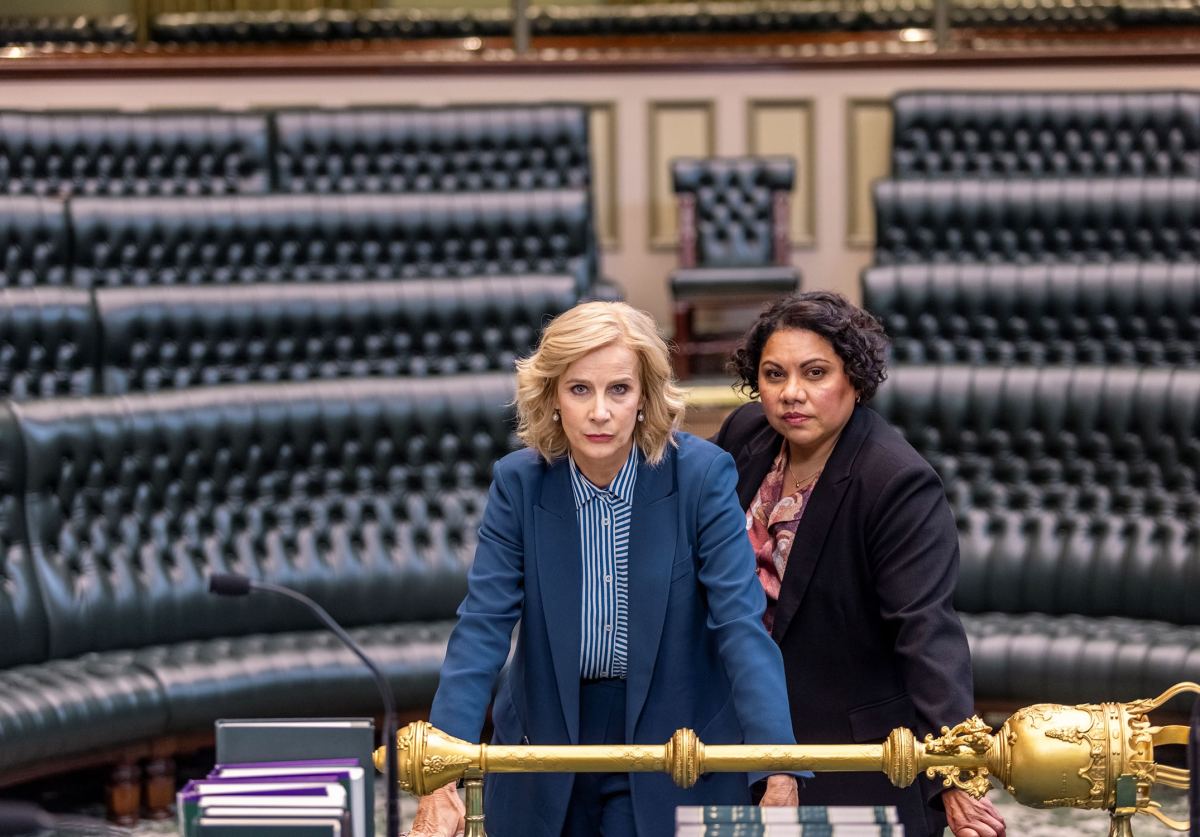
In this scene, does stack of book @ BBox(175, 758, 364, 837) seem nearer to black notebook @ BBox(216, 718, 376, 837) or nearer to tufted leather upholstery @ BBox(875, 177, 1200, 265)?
black notebook @ BBox(216, 718, 376, 837)

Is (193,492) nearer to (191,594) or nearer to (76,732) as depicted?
(191,594)

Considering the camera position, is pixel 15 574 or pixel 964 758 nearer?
pixel 964 758

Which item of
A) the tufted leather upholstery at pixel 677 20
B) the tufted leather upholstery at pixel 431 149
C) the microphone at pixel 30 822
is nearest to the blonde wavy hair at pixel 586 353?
the microphone at pixel 30 822

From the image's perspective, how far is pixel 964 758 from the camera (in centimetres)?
161

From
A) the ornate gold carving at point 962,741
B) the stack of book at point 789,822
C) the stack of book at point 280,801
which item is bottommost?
the stack of book at point 789,822

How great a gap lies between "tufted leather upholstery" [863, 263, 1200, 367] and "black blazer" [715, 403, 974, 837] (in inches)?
104

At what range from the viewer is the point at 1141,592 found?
4.12 meters

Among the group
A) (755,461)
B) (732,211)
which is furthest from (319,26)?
(755,461)

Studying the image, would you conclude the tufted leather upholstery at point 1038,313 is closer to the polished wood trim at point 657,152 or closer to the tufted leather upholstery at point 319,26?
the polished wood trim at point 657,152

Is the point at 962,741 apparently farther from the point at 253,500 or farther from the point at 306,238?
the point at 306,238

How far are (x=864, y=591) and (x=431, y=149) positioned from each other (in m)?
4.58

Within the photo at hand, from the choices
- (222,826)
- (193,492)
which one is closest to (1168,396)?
(193,492)

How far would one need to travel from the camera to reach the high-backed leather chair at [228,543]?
3.86 metres

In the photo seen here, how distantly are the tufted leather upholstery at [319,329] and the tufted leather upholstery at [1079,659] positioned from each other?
1728 millimetres
